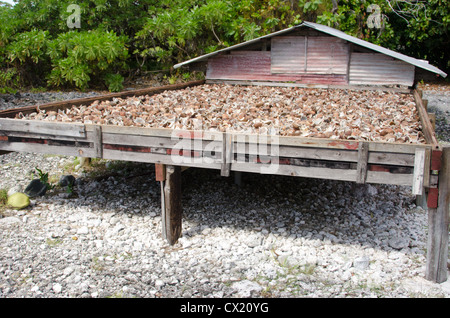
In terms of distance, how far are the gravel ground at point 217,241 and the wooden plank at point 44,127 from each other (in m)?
1.19

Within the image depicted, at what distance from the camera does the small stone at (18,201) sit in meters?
5.92

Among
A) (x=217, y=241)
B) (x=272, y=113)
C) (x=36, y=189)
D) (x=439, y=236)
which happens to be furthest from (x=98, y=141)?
(x=439, y=236)

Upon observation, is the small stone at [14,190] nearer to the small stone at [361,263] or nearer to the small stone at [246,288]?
the small stone at [246,288]

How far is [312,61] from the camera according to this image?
9711 mm

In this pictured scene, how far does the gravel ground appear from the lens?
4168 mm

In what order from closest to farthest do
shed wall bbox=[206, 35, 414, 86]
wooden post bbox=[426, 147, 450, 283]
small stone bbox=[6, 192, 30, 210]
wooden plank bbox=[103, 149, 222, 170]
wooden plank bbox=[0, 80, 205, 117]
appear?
wooden post bbox=[426, 147, 450, 283]
wooden plank bbox=[103, 149, 222, 170]
wooden plank bbox=[0, 80, 205, 117]
small stone bbox=[6, 192, 30, 210]
shed wall bbox=[206, 35, 414, 86]

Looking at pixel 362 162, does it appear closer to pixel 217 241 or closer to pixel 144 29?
pixel 217 241

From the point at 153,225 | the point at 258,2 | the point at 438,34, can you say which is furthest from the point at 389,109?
the point at 438,34

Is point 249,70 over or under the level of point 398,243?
over

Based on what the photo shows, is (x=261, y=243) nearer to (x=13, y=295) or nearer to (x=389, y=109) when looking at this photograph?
(x=13, y=295)

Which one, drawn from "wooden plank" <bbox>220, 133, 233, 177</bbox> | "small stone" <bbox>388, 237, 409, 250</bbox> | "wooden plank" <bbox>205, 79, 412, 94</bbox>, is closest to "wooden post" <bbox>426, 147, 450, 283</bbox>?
"small stone" <bbox>388, 237, 409, 250</bbox>

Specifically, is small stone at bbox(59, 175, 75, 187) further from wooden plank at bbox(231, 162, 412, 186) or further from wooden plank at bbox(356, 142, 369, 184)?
wooden plank at bbox(356, 142, 369, 184)

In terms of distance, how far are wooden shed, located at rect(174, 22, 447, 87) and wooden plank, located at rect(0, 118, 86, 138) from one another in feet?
19.2

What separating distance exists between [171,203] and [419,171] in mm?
2621
